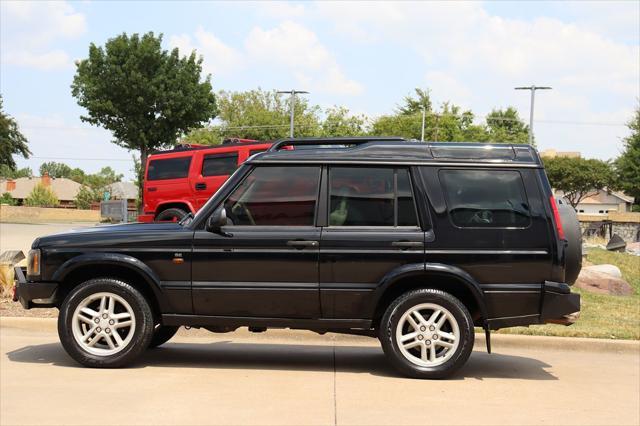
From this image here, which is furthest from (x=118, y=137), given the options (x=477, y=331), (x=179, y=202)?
(x=477, y=331)

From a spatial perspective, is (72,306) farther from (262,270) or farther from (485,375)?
(485,375)

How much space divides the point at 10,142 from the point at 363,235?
4759 cm

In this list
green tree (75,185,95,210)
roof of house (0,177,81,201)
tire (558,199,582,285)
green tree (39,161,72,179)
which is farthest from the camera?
green tree (39,161,72,179)

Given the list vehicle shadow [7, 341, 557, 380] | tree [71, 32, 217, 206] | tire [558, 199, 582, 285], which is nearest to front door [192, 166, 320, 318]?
vehicle shadow [7, 341, 557, 380]

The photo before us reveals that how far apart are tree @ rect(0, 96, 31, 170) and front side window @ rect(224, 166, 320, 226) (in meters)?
44.8

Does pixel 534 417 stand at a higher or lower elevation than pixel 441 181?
lower

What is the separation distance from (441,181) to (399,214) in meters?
0.44

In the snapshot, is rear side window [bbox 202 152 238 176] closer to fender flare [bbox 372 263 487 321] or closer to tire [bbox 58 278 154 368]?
tire [bbox 58 278 154 368]

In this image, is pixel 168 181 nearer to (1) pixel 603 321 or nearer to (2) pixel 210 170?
(2) pixel 210 170

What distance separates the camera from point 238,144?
16.2m

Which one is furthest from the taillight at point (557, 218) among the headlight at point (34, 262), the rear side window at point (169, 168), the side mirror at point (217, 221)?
the rear side window at point (169, 168)

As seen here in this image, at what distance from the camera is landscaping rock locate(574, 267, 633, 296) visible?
12852mm

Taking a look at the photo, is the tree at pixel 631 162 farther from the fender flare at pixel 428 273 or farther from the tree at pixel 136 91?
the fender flare at pixel 428 273

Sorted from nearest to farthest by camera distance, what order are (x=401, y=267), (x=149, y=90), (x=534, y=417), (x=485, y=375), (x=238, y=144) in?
(x=534, y=417), (x=401, y=267), (x=485, y=375), (x=238, y=144), (x=149, y=90)
